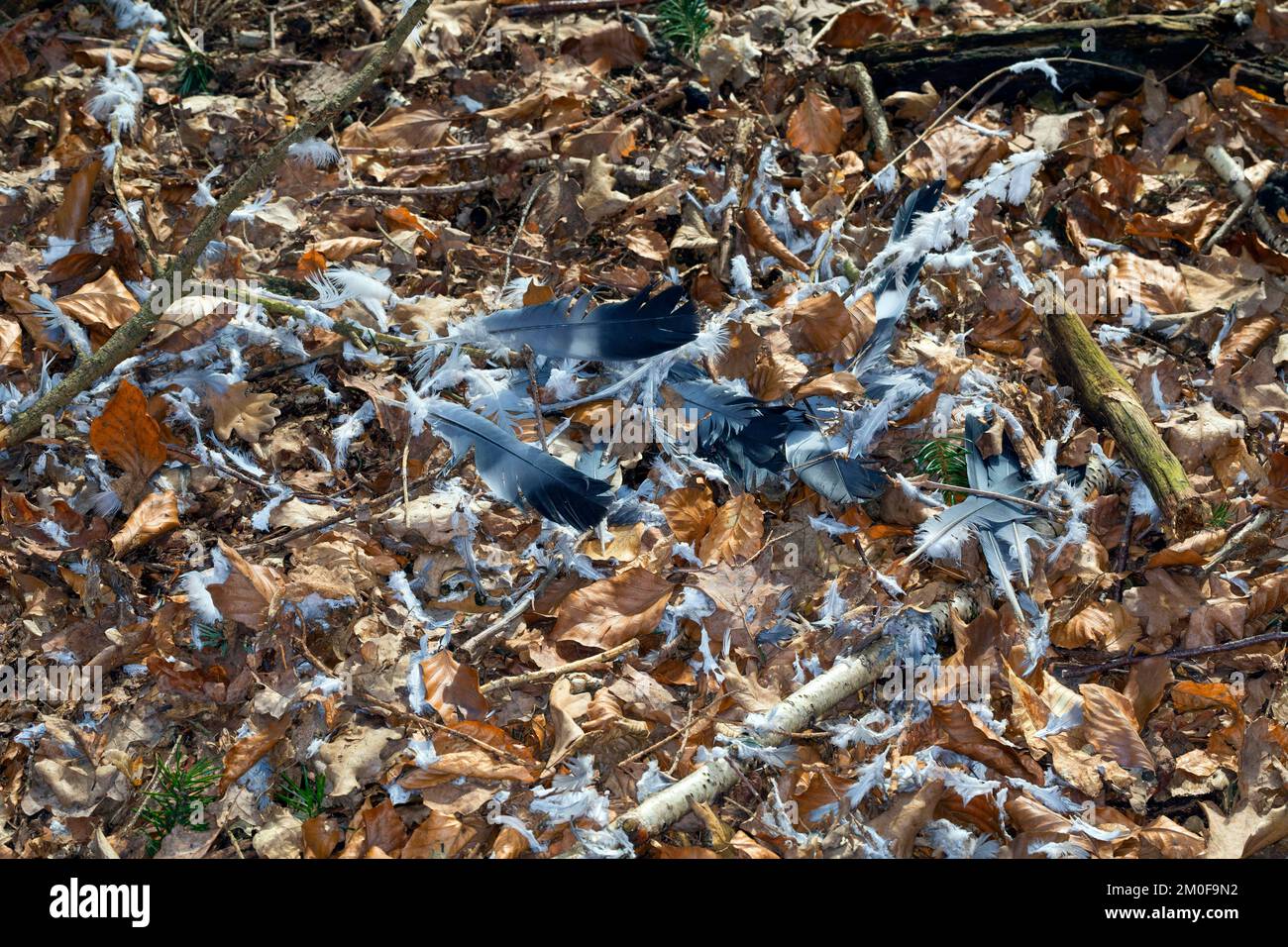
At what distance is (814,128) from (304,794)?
2.79m

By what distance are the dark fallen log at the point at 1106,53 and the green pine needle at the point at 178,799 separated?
331 cm

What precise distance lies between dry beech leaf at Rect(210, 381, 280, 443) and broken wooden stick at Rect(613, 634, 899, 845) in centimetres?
160

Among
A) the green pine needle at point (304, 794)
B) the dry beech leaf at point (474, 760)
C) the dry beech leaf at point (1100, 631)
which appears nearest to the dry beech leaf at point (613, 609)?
the dry beech leaf at point (474, 760)

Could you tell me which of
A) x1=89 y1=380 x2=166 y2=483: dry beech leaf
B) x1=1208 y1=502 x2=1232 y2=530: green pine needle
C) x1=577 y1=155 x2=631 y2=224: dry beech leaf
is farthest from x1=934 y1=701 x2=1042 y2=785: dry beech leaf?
x1=89 y1=380 x2=166 y2=483: dry beech leaf

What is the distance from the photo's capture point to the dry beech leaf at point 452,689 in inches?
95.0

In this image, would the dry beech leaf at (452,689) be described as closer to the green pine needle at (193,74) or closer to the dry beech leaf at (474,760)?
the dry beech leaf at (474,760)

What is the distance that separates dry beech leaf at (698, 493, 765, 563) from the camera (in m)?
2.62

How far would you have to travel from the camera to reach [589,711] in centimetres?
239

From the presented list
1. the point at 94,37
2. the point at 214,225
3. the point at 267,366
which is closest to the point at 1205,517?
the point at 267,366

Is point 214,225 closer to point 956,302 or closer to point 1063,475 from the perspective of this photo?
point 956,302

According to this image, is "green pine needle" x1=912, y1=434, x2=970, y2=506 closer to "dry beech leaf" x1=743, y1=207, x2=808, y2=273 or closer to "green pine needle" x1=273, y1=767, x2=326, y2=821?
"dry beech leaf" x1=743, y1=207, x2=808, y2=273

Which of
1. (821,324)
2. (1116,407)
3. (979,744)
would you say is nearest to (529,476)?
(821,324)

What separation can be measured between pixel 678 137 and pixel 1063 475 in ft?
6.01

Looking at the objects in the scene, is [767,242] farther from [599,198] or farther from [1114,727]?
[1114,727]
